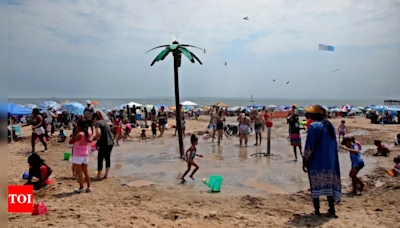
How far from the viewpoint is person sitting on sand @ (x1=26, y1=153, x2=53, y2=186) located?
247 inches

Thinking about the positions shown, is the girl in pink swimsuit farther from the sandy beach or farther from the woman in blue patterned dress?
the woman in blue patterned dress

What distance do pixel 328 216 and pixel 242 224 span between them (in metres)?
1.55

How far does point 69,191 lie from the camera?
6180 mm

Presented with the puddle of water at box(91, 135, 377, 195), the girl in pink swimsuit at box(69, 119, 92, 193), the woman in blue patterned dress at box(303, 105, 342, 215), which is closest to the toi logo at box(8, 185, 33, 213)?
the girl in pink swimsuit at box(69, 119, 92, 193)

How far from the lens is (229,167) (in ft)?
30.4

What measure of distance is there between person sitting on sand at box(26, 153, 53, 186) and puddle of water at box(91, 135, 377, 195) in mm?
2052

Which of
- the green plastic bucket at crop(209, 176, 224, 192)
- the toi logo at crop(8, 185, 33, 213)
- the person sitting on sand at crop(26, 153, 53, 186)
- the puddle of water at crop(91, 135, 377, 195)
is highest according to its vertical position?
the person sitting on sand at crop(26, 153, 53, 186)

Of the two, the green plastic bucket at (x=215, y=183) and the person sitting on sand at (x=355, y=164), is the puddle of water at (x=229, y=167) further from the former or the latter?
the person sitting on sand at (x=355, y=164)

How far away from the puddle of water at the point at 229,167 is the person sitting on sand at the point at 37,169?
2052 millimetres

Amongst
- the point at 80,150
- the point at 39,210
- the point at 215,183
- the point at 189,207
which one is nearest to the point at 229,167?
the point at 215,183

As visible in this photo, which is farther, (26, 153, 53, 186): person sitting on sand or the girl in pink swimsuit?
(26, 153, 53, 186): person sitting on sand

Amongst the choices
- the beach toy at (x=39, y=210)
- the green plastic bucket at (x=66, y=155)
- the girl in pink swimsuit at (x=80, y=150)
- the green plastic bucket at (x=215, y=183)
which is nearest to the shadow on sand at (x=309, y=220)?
the green plastic bucket at (x=215, y=183)

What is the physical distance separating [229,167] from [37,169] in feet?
17.9

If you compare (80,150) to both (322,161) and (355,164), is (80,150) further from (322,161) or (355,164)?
(355,164)
